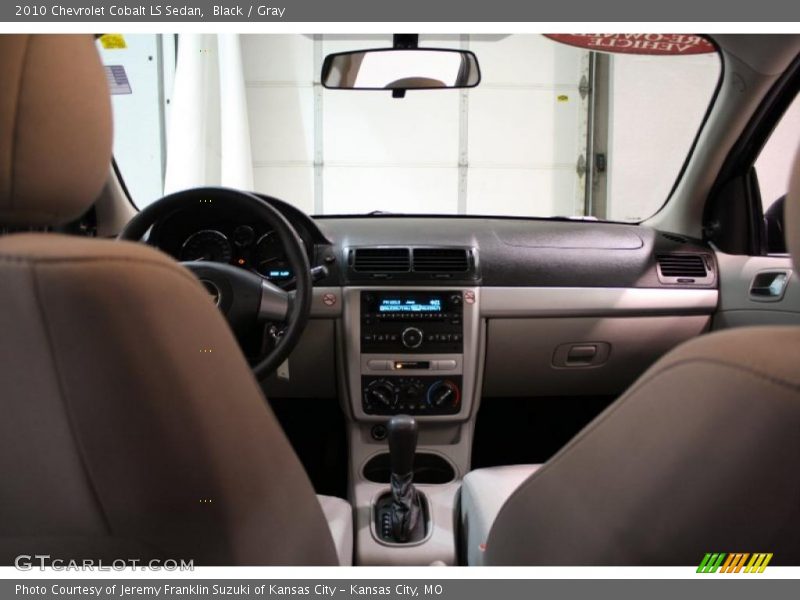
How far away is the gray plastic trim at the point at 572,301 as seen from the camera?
6.26 ft

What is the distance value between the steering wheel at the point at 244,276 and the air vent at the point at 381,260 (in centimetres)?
43

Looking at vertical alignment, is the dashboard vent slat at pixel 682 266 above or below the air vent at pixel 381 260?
below

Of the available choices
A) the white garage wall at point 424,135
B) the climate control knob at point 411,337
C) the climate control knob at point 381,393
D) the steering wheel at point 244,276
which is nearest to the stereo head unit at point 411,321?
the climate control knob at point 411,337

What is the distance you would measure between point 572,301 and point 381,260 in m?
0.64

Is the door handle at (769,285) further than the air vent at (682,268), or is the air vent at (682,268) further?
the air vent at (682,268)

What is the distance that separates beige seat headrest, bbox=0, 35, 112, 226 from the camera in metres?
0.56

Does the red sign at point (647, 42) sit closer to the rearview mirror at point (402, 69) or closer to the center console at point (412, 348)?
the rearview mirror at point (402, 69)

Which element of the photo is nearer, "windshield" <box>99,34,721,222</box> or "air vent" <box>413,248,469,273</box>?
"air vent" <box>413,248,469,273</box>

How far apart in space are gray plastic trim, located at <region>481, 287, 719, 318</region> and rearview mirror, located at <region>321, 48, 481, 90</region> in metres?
0.75

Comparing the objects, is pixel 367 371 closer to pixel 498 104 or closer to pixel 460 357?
pixel 460 357

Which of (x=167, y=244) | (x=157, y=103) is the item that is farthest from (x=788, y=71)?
(x=157, y=103)

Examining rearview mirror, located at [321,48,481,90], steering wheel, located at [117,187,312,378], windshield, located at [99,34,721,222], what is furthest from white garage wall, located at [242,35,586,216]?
steering wheel, located at [117,187,312,378]

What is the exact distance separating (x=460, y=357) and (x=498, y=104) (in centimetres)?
396

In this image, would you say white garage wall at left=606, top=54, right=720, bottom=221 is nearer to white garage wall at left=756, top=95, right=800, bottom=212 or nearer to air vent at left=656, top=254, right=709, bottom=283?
white garage wall at left=756, top=95, right=800, bottom=212
